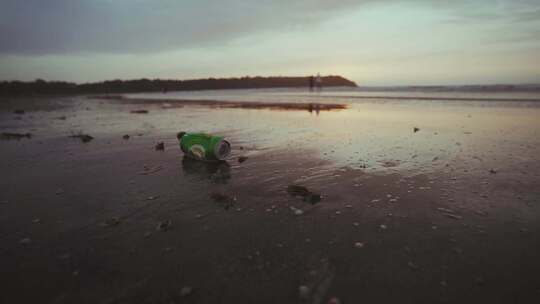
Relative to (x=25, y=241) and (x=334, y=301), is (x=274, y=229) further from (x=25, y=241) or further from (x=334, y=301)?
(x=25, y=241)

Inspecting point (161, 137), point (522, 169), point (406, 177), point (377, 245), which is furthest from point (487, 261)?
point (161, 137)

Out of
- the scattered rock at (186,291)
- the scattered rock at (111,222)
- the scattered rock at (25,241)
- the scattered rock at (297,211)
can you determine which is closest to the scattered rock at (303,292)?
the scattered rock at (186,291)

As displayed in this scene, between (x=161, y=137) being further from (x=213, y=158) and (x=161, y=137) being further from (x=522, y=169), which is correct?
(x=522, y=169)

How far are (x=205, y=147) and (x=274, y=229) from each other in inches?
135

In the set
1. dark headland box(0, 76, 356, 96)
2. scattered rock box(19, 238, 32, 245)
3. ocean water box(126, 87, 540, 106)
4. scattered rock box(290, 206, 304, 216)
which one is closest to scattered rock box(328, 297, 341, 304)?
scattered rock box(290, 206, 304, 216)

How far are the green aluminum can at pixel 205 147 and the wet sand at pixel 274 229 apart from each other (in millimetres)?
251

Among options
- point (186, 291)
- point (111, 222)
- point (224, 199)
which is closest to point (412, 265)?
point (186, 291)

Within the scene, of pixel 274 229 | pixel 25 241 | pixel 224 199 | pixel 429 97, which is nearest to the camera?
pixel 25 241

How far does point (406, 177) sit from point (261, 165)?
9.78 ft

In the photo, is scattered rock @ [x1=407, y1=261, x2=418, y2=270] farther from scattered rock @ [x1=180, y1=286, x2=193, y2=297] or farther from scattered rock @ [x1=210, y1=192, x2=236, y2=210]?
scattered rock @ [x1=210, y1=192, x2=236, y2=210]

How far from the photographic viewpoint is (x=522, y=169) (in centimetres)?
537

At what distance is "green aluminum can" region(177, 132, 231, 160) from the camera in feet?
20.1

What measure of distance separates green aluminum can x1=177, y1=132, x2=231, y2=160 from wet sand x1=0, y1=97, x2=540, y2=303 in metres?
0.25

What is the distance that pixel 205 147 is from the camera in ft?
20.3
